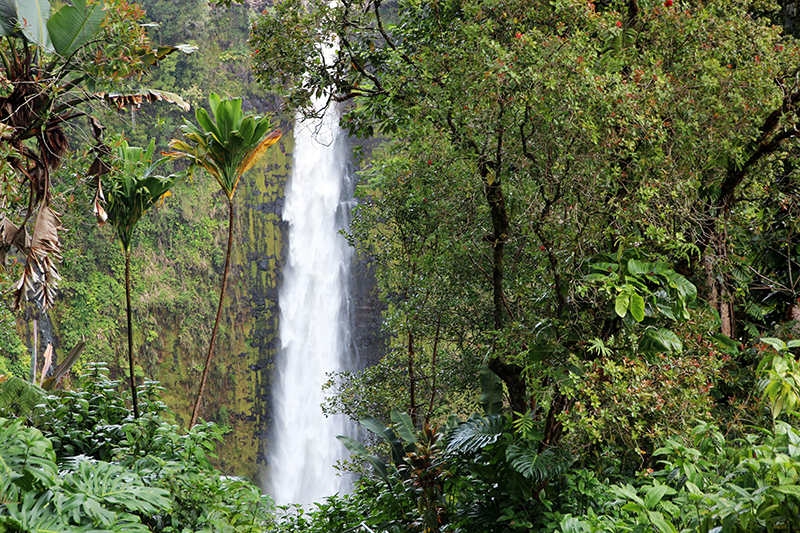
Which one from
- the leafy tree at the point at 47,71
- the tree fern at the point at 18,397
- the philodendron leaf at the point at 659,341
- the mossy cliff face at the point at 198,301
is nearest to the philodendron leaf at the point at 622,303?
the philodendron leaf at the point at 659,341

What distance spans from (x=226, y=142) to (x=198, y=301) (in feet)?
41.6

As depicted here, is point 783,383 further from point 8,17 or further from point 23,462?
point 8,17

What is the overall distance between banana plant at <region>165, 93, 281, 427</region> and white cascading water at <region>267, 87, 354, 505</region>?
10302mm

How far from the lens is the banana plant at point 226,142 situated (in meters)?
4.29

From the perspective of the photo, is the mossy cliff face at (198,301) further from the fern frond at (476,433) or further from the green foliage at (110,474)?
the fern frond at (476,433)

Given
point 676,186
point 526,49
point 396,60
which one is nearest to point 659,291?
point 676,186

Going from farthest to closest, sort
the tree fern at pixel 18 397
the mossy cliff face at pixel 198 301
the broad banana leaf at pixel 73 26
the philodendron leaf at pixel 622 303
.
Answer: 1. the mossy cliff face at pixel 198 301
2. the tree fern at pixel 18 397
3. the broad banana leaf at pixel 73 26
4. the philodendron leaf at pixel 622 303

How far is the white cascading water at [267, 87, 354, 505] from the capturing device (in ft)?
48.8

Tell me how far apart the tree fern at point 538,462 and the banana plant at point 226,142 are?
2.39 m

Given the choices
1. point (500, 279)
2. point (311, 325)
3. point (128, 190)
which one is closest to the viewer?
point (128, 190)

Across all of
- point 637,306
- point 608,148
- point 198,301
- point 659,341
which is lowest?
point 659,341

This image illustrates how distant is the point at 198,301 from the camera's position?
1605 cm

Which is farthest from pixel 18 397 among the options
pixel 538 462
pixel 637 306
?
pixel 637 306

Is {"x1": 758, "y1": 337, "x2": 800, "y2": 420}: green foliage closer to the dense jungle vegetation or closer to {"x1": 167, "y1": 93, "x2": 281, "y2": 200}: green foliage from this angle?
the dense jungle vegetation
